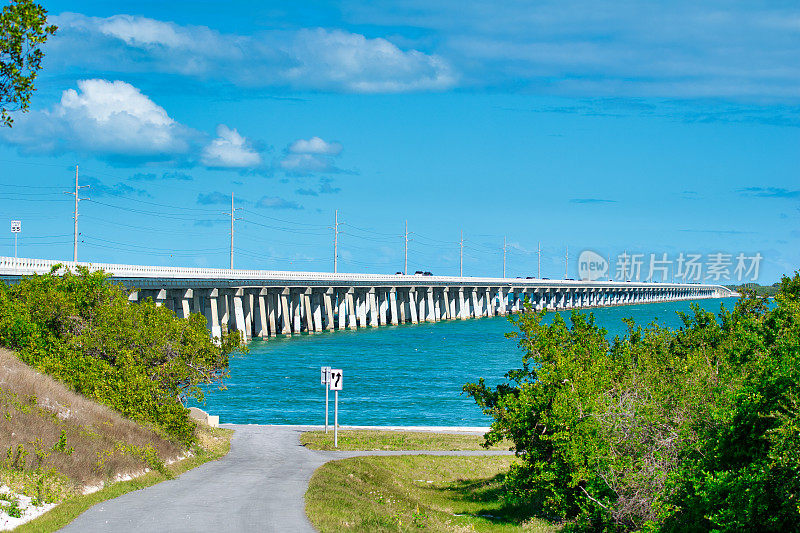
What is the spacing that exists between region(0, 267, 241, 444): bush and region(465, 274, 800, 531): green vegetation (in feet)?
40.8

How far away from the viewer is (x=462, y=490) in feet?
104

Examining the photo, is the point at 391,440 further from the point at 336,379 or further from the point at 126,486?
the point at 126,486

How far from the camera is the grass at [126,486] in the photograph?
1925 cm

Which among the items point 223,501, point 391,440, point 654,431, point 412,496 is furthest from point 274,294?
point 654,431

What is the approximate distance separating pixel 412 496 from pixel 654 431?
369 inches

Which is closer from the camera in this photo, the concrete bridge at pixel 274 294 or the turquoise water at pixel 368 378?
the turquoise water at pixel 368 378

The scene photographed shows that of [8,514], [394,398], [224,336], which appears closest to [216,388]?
[394,398]

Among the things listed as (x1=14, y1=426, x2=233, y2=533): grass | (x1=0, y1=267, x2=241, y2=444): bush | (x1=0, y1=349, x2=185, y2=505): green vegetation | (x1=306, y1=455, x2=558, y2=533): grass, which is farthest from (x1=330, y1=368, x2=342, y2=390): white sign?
(x1=0, y1=349, x2=185, y2=505): green vegetation

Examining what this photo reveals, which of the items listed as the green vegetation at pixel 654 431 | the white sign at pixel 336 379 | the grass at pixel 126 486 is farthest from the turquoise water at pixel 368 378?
the green vegetation at pixel 654 431

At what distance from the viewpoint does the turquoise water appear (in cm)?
5800

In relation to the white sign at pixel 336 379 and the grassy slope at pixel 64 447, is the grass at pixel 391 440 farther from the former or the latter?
the grassy slope at pixel 64 447

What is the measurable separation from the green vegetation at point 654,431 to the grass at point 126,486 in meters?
10.6

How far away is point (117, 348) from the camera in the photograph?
35719mm

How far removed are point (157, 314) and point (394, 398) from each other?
105ft
